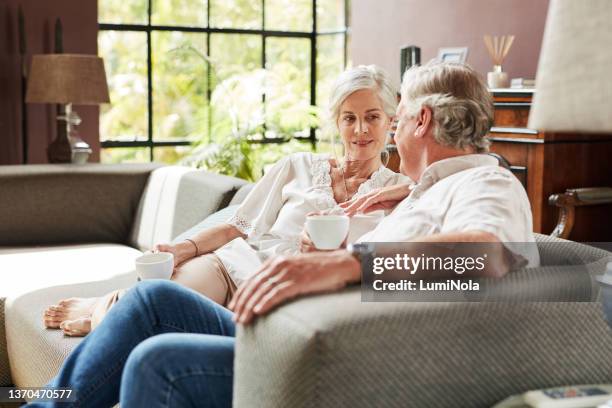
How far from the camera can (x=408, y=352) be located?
4.18 ft

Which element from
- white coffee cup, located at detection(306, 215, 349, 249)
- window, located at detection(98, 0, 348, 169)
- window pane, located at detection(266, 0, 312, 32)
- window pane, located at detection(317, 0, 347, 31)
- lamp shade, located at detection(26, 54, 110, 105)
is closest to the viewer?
white coffee cup, located at detection(306, 215, 349, 249)

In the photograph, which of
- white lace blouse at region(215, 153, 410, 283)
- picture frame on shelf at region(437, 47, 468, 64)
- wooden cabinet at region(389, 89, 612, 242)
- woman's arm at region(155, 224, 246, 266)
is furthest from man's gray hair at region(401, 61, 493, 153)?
picture frame on shelf at region(437, 47, 468, 64)

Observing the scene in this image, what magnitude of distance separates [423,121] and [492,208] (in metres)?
0.39

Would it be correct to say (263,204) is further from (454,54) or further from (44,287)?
(454,54)

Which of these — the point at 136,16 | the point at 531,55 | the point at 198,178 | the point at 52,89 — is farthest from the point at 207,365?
the point at 136,16

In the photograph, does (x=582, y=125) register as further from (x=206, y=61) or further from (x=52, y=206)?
(x=206, y=61)

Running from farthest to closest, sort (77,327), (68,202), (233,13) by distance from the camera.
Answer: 1. (233,13)
2. (68,202)
3. (77,327)

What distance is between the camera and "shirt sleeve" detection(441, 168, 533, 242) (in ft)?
4.83

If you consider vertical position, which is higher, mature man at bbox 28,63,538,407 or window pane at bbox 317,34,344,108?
window pane at bbox 317,34,344,108

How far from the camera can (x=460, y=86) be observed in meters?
1.82

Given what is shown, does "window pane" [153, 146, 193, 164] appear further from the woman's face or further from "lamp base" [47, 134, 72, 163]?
the woman's face

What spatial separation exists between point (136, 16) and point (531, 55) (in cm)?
294

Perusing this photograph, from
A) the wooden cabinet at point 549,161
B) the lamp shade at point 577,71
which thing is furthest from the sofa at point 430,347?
the wooden cabinet at point 549,161

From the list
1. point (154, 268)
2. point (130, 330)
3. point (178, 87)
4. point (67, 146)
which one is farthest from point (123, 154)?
point (130, 330)
